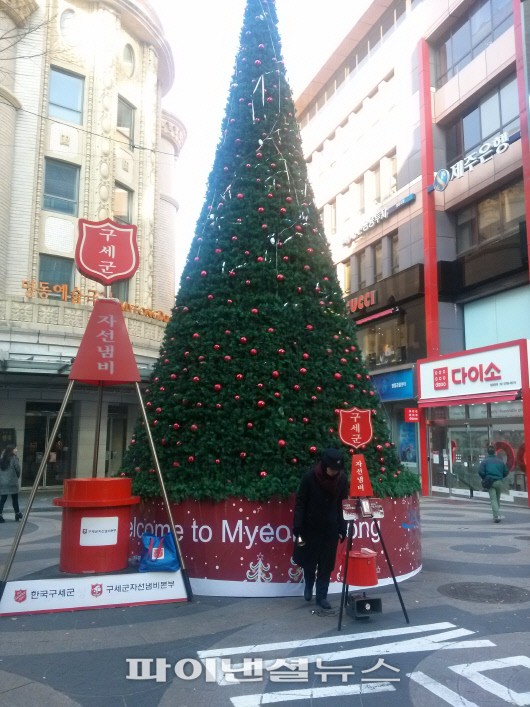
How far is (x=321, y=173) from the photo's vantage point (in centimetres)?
3422

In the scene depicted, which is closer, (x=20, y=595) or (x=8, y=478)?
(x=20, y=595)

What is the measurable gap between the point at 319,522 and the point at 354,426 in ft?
4.01

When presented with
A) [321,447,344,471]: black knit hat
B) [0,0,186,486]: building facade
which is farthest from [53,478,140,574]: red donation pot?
[0,0,186,486]: building facade

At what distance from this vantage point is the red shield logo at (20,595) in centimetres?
583

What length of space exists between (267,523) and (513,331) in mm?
15698

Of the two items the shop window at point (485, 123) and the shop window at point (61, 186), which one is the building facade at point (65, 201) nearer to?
the shop window at point (61, 186)

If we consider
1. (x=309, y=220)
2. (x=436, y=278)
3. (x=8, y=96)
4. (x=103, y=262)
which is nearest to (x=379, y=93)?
(x=436, y=278)

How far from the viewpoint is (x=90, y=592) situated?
19.8 feet

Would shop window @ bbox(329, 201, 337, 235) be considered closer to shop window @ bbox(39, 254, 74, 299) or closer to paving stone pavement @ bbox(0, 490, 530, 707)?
shop window @ bbox(39, 254, 74, 299)

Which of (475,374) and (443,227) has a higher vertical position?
(443,227)

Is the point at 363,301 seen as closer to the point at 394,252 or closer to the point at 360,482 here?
the point at 394,252

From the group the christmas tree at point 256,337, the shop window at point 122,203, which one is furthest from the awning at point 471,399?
the shop window at point 122,203

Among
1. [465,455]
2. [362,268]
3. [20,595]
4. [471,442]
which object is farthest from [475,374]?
[20,595]

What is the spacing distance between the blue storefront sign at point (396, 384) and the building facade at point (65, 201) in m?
9.74
